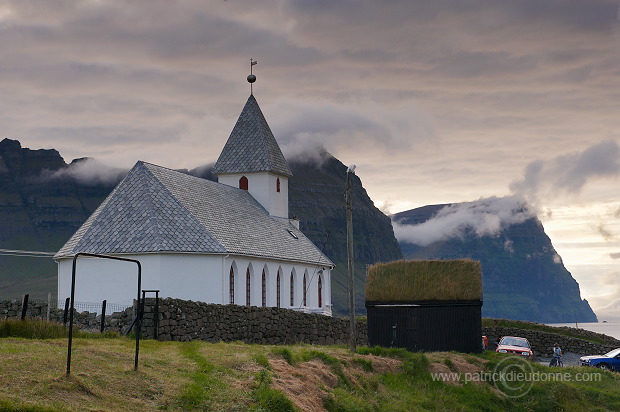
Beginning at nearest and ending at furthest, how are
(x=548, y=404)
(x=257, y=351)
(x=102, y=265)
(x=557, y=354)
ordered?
(x=257, y=351), (x=548, y=404), (x=557, y=354), (x=102, y=265)

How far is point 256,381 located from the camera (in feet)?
68.8

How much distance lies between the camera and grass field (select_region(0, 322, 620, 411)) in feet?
56.2

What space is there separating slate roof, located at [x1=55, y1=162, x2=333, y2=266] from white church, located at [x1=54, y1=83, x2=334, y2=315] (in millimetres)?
63

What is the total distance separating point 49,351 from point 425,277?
61.9 feet

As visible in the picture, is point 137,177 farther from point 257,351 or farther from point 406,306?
point 257,351

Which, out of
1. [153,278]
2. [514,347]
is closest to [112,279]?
[153,278]

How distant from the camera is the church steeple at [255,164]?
67.1m

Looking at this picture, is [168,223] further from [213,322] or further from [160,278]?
[213,322]

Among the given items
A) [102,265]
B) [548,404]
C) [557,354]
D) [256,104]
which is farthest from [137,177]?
[548,404]

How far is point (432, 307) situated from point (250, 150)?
35.9 meters

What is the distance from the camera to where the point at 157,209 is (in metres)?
49.3

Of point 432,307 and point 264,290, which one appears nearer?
point 432,307

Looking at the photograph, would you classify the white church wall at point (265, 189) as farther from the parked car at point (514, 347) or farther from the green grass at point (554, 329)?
the parked car at point (514, 347)

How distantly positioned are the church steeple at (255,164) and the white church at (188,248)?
1.98 m
